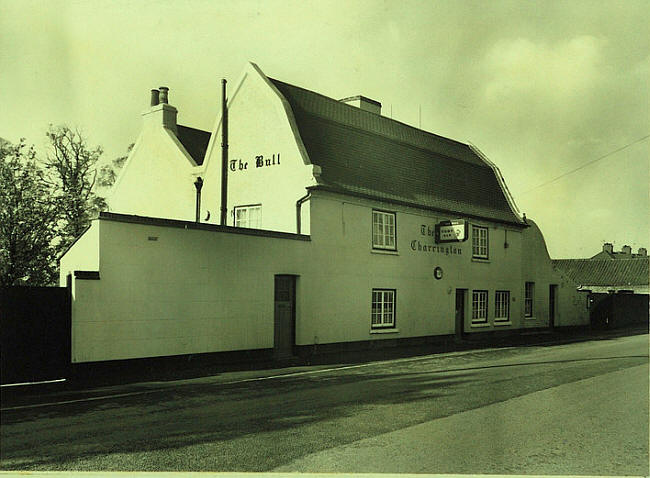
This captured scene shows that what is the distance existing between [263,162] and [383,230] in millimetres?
4764

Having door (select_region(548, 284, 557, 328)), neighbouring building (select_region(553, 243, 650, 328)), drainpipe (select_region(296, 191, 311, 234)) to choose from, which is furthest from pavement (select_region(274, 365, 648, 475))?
neighbouring building (select_region(553, 243, 650, 328))

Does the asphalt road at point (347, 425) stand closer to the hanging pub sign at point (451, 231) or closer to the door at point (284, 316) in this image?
the door at point (284, 316)

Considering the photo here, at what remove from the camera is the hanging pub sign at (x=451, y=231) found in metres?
22.8

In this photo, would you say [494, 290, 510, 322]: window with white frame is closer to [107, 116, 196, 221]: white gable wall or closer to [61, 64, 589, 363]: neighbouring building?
[61, 64, 589, 363]: neighbouring building

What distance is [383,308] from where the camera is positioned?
70.3 feet

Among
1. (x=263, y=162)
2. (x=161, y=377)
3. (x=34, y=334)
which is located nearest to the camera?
(x=34, y=334)

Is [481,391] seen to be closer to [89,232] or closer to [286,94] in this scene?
[89,232]

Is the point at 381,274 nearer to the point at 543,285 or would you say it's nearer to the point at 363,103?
the point at 363,103

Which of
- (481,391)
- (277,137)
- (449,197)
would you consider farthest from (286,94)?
(481,391)

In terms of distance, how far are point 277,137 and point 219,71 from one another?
964cm

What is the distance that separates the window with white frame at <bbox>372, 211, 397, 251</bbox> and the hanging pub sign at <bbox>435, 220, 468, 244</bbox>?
254cm

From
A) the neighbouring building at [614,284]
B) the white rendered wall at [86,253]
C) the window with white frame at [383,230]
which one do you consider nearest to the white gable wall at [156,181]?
the window with white frame at [383,230]

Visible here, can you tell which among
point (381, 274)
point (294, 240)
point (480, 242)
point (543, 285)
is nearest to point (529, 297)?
point (543, 285)

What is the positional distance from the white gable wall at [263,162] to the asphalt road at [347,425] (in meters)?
7.17
